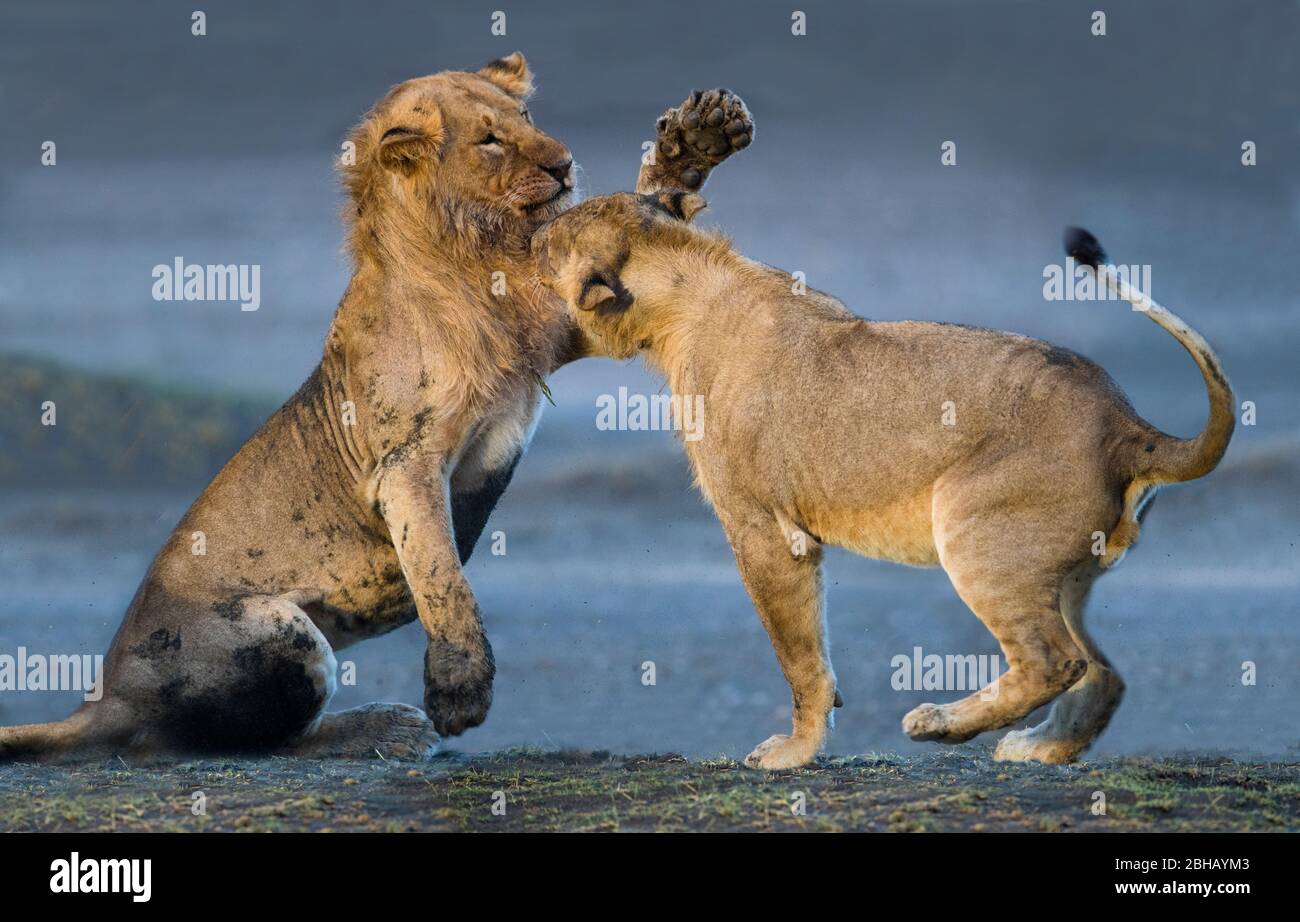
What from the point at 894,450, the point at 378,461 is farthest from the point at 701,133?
the point at 894,450

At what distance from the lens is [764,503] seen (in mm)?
6711

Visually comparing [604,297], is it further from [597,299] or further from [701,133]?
[701,133]

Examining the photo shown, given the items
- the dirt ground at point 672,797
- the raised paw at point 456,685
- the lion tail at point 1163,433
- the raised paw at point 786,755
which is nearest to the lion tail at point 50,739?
the dirt ground at point 672,797

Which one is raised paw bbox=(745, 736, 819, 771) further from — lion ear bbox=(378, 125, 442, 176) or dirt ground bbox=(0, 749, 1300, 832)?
lion ear bbox=(378, 125, 442, 176)

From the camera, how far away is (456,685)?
702 centimetres

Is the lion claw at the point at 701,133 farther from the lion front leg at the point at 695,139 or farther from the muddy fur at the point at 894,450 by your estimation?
the muddy fur at the point at 894,450

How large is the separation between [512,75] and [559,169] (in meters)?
0.87

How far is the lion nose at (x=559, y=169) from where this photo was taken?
7.72 meters

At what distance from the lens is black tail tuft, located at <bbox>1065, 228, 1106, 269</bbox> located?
6324 mm

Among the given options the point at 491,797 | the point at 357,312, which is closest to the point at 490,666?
the point at 491,797

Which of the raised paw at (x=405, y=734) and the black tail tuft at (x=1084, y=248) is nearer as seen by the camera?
the black tail tuft at (x=1084, y=248)

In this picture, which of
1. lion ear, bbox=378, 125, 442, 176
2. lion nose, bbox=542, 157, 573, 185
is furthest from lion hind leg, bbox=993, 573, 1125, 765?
lion ear, bbox=378, 125, 442, 176

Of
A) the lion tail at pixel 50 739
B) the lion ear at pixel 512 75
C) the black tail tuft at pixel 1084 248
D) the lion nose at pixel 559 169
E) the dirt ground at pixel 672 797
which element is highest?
the lion ear at pixel 512 75

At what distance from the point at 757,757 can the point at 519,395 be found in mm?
1961
